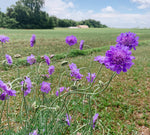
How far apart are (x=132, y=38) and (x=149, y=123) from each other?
6.82 ft

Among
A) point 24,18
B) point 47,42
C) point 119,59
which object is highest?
point 24,18

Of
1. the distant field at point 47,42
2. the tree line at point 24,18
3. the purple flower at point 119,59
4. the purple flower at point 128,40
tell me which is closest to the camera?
the purple flower at point 119,59

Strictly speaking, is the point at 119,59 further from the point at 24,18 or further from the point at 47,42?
the point at 24,18

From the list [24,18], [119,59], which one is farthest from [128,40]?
[24,18]

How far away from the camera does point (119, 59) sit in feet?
2.77

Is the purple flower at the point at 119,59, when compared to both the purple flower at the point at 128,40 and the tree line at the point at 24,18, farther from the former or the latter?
the tree line at the point at 24,18

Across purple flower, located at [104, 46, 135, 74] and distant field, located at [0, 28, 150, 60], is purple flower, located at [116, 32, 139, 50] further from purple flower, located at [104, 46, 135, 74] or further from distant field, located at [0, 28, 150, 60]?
distant field, located at [0, 28, 150, 60]

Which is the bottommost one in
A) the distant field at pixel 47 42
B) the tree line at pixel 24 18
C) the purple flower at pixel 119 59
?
the distant field at pixel 47 42

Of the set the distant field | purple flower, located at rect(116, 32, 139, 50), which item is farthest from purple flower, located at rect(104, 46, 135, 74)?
the distant field

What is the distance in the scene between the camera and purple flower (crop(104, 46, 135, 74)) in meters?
0.85

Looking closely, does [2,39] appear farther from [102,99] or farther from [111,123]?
[102,99]

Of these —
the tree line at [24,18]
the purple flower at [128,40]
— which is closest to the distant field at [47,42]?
the purple flower at [128,40]

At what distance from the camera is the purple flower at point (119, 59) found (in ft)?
2.79

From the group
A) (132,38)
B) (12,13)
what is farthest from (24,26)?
(132,38)
